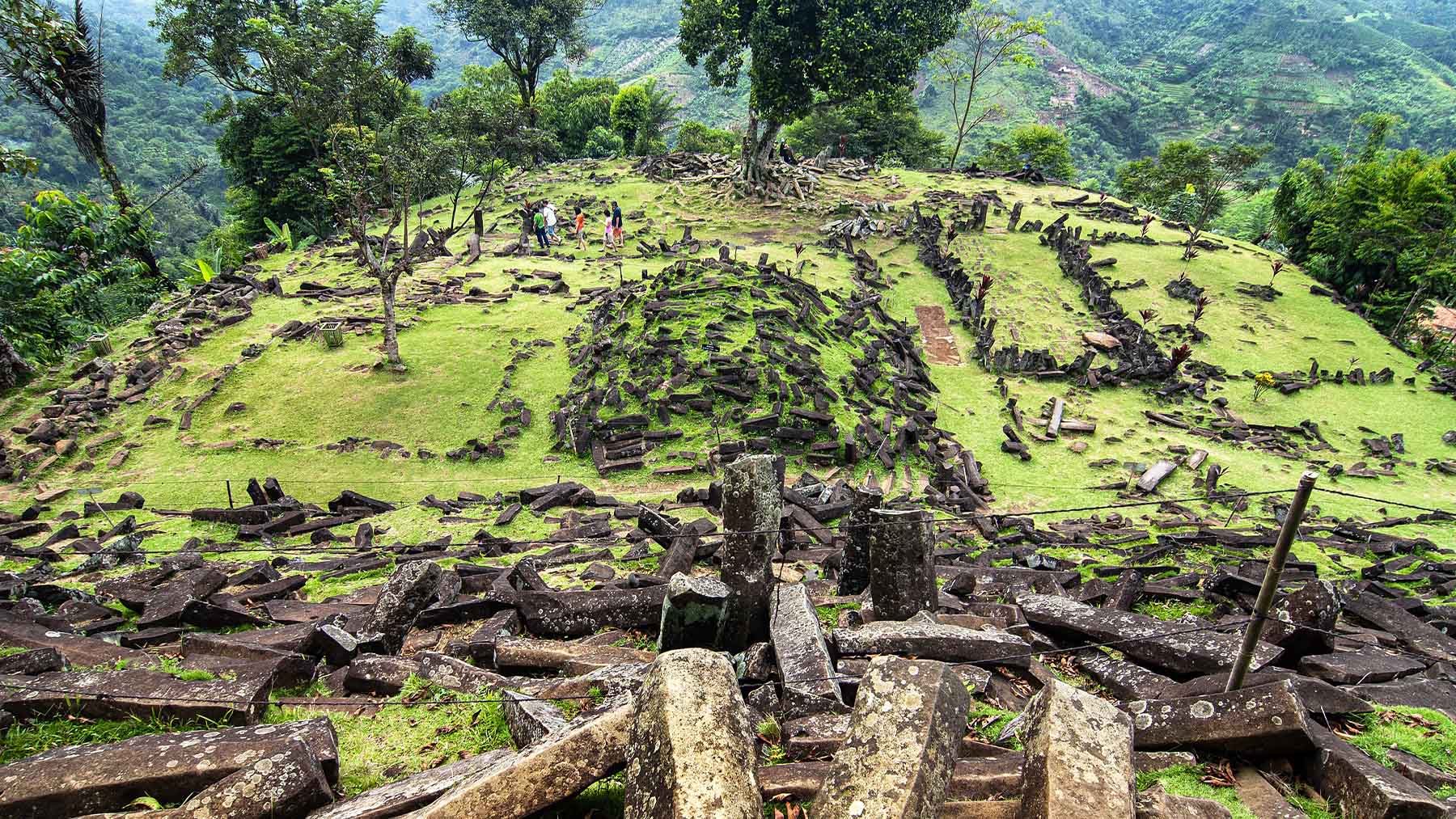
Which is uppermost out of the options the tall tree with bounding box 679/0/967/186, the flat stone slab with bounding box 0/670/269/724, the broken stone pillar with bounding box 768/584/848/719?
the tall tree with bounding box 679/0/967/186

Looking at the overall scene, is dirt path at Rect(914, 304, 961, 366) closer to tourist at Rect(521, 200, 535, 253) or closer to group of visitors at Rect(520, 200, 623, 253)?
group of visitors at Rect(520, 200, 623, 253)

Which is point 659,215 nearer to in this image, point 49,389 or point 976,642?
point 49,389

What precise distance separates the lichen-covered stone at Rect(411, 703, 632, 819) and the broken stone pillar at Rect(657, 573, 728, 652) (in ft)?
5.75

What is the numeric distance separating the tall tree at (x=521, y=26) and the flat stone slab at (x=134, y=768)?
40020 mm

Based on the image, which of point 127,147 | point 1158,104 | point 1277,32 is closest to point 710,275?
point 127,147

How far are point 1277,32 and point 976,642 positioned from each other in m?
162

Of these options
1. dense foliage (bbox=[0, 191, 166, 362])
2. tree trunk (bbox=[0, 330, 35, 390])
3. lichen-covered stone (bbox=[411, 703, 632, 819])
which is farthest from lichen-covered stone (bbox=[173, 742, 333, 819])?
Answer: dense foliage (bbox=[0, 191, 166, 362])

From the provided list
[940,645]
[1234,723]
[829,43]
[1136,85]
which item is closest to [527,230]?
[829,43]

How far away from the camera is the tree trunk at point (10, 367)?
47.0 ft

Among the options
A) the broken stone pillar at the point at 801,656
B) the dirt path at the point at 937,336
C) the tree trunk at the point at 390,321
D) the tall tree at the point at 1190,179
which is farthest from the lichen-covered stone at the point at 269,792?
the tall tree at the point at 1190,179

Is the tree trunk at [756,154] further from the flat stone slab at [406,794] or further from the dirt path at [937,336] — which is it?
the flat stone slab at [406,794]

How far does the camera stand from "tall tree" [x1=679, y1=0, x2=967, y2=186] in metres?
24.5

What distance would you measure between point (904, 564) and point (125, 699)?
19.0 ft

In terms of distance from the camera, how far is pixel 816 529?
9.37m
